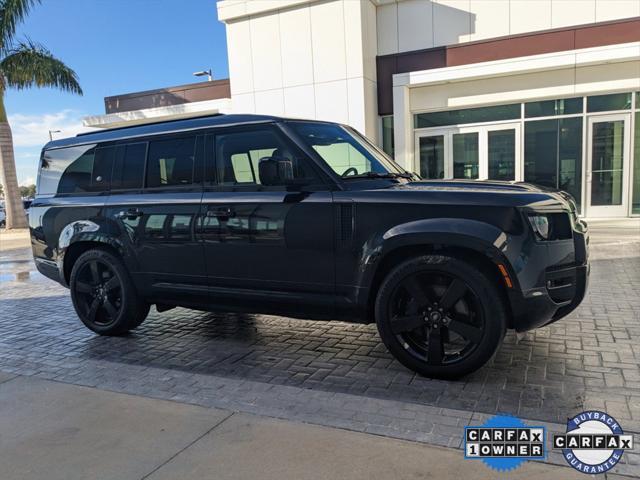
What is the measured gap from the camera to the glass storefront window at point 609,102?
41.7 feet

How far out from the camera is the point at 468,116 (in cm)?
1414

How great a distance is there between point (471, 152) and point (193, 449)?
1263cm

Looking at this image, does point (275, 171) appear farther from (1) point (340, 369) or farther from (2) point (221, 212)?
(1) point (340, 369)

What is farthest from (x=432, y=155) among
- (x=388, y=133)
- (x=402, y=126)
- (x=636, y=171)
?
(x=636, y=171)

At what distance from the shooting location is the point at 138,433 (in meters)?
3.32

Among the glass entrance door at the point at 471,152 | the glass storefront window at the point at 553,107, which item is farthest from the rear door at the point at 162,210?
the glass storefront window at the point at 553,107

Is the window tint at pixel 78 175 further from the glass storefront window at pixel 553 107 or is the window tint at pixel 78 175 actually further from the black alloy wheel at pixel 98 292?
the glass storefront window at pixel 553 107

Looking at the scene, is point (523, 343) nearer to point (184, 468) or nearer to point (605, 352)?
point (605, 352)

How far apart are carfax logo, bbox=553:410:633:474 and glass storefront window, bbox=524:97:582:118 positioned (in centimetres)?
1168

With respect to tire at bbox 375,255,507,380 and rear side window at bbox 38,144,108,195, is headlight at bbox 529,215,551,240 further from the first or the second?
rear side window at bbox 38,144,108,195

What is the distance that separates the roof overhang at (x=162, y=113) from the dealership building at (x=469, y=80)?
1193 millimetres

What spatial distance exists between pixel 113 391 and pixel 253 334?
1.60 metres

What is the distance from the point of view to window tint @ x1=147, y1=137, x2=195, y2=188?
15.8ft

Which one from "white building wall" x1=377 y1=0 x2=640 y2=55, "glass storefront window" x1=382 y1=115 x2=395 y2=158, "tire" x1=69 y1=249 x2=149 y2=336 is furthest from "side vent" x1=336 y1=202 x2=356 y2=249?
"white building wall" x1=377 y1=0 x2=640 y2=55
